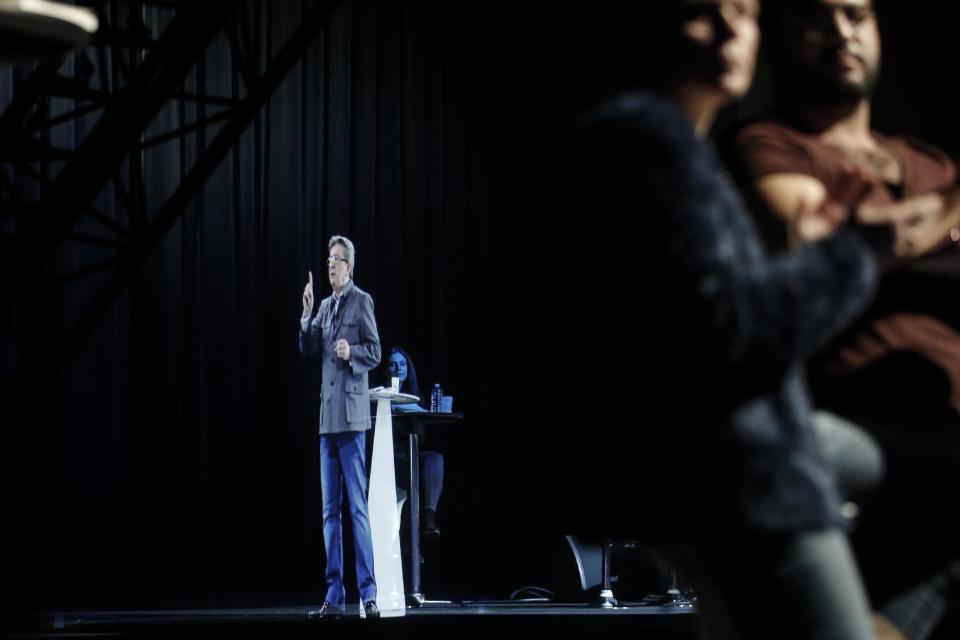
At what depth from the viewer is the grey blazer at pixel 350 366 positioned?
6059 millimetres

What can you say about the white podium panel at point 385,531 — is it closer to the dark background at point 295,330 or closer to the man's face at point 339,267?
the man's face at point 339,267

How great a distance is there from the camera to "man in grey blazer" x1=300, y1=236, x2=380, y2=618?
6.06 m

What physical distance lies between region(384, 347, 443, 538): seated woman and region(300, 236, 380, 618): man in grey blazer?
1.96 ft

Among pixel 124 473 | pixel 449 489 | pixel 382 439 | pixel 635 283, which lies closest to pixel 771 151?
pixel 635 283

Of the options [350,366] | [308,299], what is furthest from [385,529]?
[308,299]

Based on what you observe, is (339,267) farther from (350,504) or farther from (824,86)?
(824,86)

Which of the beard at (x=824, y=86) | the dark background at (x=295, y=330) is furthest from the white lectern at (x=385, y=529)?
the beard at (x=824, y=86)

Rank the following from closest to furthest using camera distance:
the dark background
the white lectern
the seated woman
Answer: the white lectern, the seated woman, the dark background

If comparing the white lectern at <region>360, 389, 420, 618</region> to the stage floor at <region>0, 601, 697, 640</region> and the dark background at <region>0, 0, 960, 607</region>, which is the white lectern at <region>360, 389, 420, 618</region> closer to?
the stage floor at <region>0, 601, 697, 640</region>

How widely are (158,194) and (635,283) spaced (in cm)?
738

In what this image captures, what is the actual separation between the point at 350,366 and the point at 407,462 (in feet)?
3.46

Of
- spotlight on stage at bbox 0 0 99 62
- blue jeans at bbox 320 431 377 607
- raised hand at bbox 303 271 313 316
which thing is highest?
raised hand at bbox 303 271 313 316

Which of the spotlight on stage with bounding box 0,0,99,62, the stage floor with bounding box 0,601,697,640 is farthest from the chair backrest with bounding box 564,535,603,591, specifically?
the spotlight on stage with bounding box 0,0,99,62

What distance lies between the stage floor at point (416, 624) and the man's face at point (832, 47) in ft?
9.22
